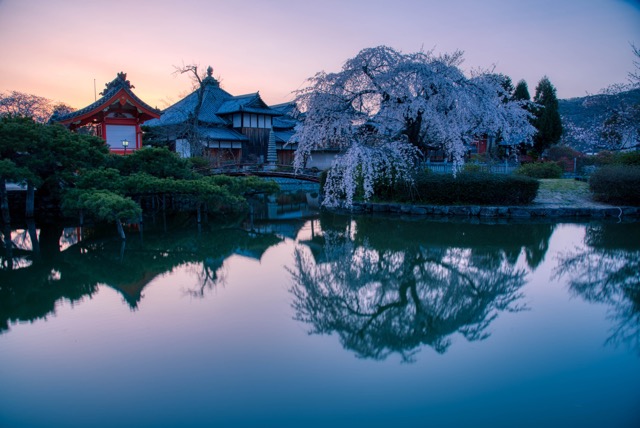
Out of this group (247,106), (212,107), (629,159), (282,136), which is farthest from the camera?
(282,136)

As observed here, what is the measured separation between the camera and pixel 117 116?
1549cm

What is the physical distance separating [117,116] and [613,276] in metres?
14.9

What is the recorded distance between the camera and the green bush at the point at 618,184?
13375mm

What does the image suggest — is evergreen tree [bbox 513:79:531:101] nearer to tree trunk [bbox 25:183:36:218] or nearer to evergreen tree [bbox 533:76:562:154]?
evergreen tree [bbox 533:76:562:154]

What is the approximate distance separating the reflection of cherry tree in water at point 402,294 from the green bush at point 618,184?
308 inches

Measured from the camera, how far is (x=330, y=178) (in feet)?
41.1

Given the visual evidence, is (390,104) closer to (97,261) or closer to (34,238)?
(97,261)

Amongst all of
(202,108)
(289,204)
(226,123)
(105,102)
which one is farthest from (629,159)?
(202,108)

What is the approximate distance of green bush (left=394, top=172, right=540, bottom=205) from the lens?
13.5 meters

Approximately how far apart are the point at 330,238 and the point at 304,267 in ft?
9.14

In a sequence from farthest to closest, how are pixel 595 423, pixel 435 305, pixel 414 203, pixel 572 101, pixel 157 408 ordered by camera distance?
pixel 572 101 → pixel 414 203 → pixel 435 305 → pixel 157 408 → pixel 595 423

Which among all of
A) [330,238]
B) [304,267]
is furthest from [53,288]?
[330,238]

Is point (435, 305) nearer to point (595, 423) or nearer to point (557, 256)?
point (595, 423)

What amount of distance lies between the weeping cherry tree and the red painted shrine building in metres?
6.13
